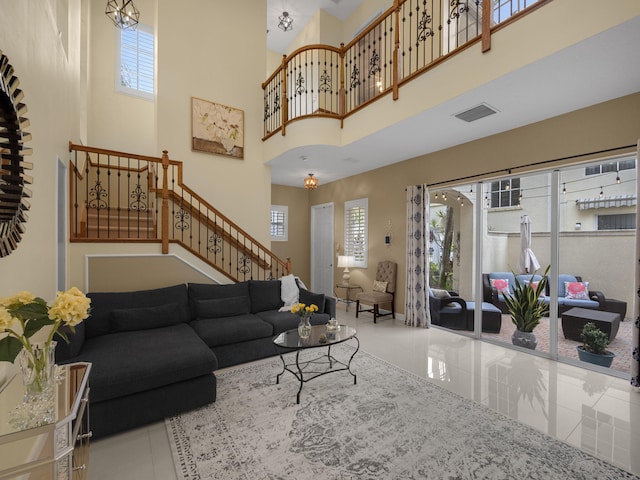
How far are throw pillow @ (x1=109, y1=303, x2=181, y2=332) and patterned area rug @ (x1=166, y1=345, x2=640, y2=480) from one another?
1147 millimetres

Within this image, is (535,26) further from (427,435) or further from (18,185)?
(18,185)

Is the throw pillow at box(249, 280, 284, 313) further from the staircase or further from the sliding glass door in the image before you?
the sliding glass door

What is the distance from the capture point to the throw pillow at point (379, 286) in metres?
5.90

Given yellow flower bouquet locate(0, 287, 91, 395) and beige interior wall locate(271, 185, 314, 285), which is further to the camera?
beige interior wall locate(271, 185, 314, 285)

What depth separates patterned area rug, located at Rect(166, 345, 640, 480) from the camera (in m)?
1.93

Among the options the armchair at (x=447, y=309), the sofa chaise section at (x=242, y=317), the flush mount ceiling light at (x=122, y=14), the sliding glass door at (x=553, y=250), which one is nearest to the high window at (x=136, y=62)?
the flush mount ceiling light at (x=122, y=14)

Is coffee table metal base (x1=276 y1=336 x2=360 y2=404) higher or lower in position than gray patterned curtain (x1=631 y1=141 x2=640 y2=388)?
lower

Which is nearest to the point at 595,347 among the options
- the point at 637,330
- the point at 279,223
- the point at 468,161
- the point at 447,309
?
the point at 637,330

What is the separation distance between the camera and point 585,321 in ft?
12.1

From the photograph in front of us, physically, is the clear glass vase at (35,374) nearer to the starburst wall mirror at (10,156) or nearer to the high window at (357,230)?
the starburst wall mirror at (10,156)

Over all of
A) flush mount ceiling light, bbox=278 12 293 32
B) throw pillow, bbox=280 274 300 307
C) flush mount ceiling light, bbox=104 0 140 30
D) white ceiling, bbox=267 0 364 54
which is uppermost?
white ceiling, bbox=267 0 364 54

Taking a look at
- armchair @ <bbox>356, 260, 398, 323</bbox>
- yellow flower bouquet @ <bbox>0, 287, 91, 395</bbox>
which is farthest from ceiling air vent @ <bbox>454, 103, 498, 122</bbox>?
yellow flower bouquet @ <bbox>0, 287, 91, 395</bbox>

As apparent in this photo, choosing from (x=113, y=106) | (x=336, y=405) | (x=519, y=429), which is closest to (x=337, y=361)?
(x=336, y=405)

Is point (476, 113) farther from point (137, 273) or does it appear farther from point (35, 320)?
point (137, 273)
